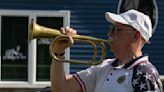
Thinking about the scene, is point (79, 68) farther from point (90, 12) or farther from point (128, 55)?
point (128, 55)

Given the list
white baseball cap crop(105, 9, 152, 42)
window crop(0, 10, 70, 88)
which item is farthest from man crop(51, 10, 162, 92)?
window crop(0, 10, 70, 88)

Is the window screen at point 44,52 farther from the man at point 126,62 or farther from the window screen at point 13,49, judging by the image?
the man at point 126,62

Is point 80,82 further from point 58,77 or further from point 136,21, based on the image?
point 136,21

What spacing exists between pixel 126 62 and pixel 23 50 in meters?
8.47

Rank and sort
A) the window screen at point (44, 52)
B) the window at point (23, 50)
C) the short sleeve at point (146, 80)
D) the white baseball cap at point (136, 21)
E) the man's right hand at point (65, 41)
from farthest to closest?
the window screen at point (44, 52), the window at point (23, 50), the man's right hand at point (65, 41), the white baseball cap at point (136, 21), the short sleeve at point (146, 80)

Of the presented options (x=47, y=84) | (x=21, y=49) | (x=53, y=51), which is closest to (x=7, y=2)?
Answer: (x=21, y=49)

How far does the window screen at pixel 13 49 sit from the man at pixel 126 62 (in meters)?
8.16

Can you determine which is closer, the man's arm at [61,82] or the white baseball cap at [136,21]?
the white baseball cap at [136,21]

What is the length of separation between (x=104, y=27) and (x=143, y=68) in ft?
27.9

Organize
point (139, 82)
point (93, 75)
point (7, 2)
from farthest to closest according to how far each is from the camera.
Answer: point (7, 2) < point (93, 75) < point (139, 82)

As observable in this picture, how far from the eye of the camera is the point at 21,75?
36.9 ft

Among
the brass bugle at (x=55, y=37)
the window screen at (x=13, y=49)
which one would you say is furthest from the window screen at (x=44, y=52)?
the brass bugle at (x=55, y=37)

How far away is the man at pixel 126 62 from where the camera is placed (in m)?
2.81

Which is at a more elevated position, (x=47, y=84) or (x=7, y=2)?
(x=7, y=2)
